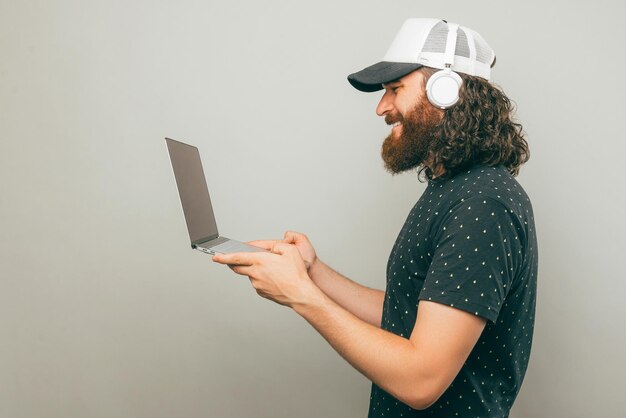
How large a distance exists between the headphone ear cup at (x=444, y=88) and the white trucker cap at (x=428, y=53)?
0.11ft

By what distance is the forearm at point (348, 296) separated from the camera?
1366 millimetres

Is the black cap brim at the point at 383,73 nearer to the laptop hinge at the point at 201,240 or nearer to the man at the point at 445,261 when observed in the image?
the man at the point at 445,261

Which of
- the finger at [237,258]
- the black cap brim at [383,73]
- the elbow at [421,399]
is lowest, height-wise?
the elbow at [421,399]

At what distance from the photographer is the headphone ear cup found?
3.55 feet

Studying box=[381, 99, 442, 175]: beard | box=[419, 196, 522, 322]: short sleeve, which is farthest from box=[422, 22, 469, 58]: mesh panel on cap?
box=[419, 196, 522, 322]: short sleeve

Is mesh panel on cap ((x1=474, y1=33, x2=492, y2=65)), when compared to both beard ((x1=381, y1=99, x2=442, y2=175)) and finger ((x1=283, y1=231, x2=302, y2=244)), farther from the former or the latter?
finger ((x1=283, y1=231, x2=302, y2=244))

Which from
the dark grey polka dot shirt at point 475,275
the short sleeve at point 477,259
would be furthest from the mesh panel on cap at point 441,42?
the short sleeve at point 477,259

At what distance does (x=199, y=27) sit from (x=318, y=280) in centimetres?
95

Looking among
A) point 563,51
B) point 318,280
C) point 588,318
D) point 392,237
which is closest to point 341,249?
point 392,237

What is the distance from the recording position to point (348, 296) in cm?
138

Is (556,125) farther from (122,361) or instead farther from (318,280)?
(122,361)

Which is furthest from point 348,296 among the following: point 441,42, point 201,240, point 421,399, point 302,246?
point 441,42

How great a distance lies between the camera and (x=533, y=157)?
1702 millimetres

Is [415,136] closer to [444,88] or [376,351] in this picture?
[444,88]
